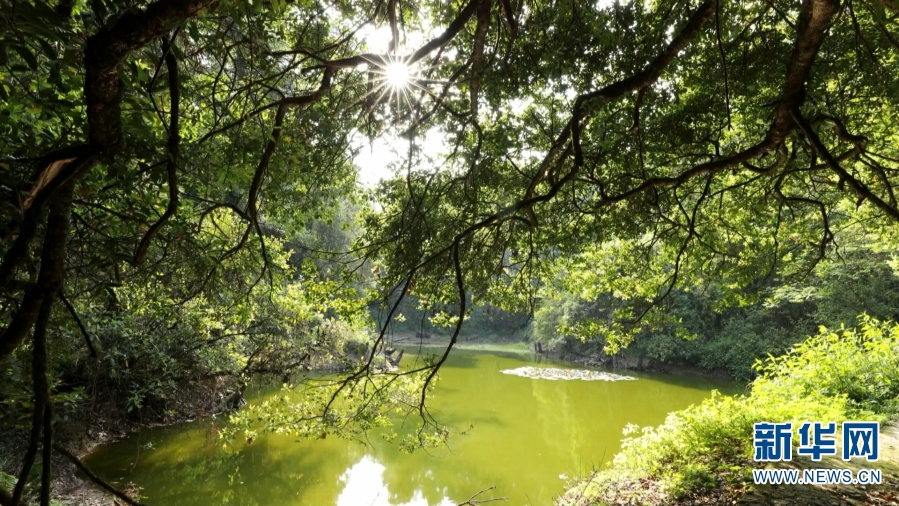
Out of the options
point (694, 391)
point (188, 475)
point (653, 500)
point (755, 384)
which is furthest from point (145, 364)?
point (694, 391)

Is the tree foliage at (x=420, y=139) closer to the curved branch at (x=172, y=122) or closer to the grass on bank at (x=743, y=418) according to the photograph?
the curved branch at (x=172, y=122)

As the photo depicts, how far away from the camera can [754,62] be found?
3.14 metres

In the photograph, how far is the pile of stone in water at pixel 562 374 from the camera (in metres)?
16.2

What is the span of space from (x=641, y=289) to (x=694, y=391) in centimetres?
1193

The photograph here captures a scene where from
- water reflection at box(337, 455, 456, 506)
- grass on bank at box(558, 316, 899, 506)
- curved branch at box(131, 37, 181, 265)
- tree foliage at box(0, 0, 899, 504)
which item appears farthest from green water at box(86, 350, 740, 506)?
curved branch at box(131, 37, 181, 265)

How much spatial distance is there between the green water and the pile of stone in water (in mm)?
5299

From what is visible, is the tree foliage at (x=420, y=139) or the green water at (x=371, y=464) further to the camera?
the green water at (x=371, y=464)

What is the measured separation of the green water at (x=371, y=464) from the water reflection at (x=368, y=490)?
0.01m

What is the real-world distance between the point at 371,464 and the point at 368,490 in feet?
3.24

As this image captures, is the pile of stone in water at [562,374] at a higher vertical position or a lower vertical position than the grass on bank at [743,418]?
lower

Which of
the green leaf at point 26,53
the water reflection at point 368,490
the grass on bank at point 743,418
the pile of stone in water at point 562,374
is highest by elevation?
the green leaf at point 26,53

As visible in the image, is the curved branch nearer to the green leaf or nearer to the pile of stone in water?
the green leaf

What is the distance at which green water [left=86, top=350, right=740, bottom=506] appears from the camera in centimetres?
613

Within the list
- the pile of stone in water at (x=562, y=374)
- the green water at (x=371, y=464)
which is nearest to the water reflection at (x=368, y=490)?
the green water at (x=371, y=464)
